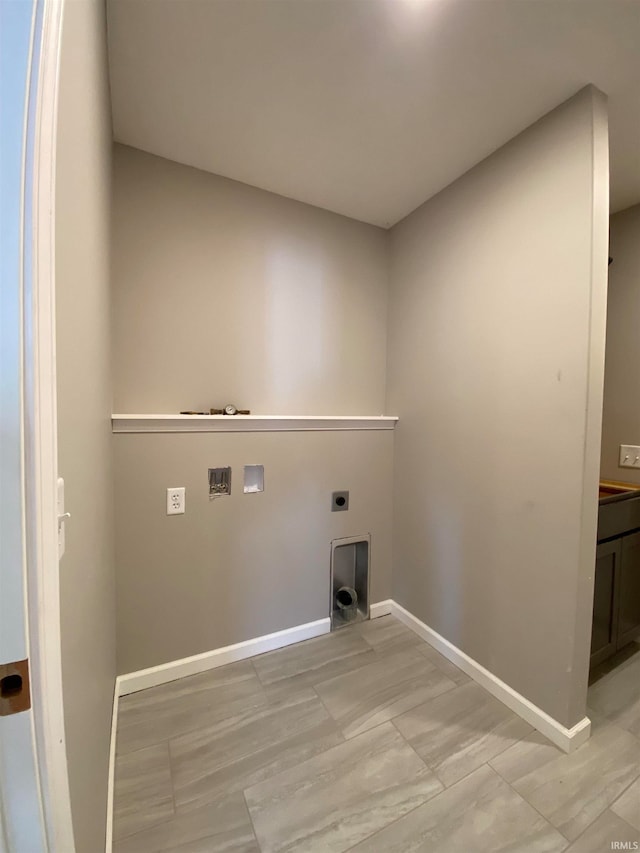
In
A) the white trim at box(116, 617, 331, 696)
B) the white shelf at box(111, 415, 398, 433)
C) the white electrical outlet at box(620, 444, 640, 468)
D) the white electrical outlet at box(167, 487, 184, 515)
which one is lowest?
the white trim at box(116, 617, 331, 696)

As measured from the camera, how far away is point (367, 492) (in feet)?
6.96

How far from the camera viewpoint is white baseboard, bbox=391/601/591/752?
1.30 meters

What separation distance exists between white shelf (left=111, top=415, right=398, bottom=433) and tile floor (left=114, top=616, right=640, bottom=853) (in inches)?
48.6

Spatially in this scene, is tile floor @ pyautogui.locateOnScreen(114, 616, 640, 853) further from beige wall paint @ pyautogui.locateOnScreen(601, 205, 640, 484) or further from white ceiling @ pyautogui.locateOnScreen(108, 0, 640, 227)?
white ceiling @ pyautogui.locateOnScreen(108, 0, 640, 227)

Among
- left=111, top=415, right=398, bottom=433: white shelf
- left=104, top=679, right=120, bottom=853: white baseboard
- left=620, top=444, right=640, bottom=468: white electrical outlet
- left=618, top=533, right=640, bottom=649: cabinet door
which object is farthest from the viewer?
left=620, top=444, right=640, bottom=468: white electrical outlet

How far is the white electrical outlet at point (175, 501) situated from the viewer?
158 centimetres

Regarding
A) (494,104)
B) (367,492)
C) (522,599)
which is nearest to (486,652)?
(522,599)

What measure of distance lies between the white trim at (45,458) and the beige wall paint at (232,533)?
1.21 metres

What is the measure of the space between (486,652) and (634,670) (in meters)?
0.84

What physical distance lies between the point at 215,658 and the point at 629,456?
2596mm

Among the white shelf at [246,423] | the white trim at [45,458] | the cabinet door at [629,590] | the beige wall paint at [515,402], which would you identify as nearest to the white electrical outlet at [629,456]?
the cabinet door at [629,590]

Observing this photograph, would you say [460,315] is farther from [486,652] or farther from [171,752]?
[171,752]

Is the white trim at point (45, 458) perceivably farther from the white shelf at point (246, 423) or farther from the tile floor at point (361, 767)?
the white shelf at point (246, 423)

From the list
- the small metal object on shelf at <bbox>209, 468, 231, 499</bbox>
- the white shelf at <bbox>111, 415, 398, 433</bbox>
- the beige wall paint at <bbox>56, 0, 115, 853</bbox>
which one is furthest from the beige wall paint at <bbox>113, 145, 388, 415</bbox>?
the beige wall paint at <bbox>56, 0, 115, 853</bbox>
